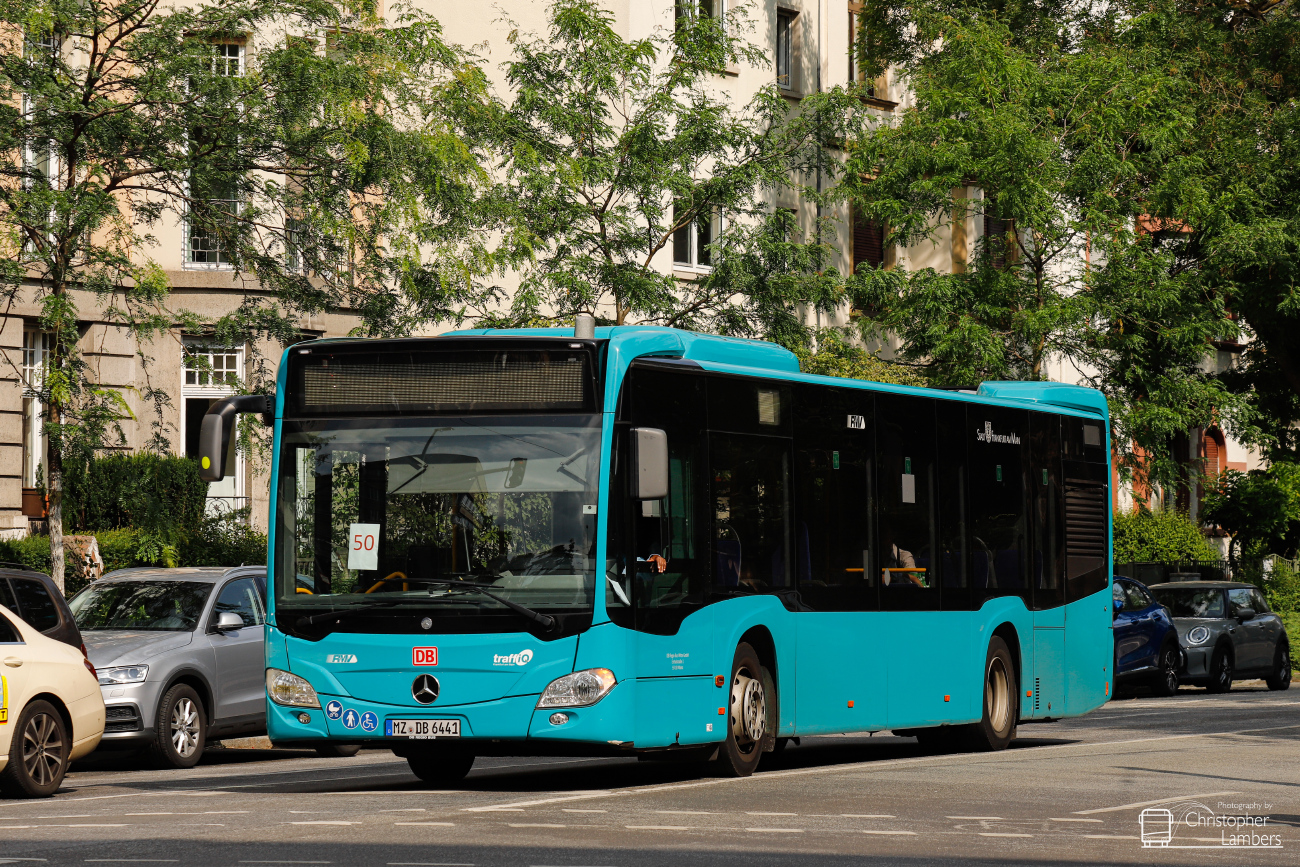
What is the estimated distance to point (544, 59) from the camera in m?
24.5

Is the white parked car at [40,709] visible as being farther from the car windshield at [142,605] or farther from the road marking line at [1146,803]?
the road marking line at [1146,803]

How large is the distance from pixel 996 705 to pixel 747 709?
15.1ft

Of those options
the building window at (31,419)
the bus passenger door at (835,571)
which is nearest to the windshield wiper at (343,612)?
the bus passenger door at (835,571)

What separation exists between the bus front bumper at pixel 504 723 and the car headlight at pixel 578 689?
4 centimetres

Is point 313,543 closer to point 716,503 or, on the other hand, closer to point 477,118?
point 716,503

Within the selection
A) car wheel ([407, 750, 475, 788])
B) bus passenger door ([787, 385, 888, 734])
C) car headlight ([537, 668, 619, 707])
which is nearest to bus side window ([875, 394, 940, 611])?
bus passenger door ([787, 385, 888, 734])

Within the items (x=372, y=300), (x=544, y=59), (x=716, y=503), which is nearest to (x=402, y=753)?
(x=716, y=503)

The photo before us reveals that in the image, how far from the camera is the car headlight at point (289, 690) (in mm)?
12625

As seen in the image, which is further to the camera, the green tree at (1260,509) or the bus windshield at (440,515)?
the green tree at (1260,509)

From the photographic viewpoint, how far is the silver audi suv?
640 inches

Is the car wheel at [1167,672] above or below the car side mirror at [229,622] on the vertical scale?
below

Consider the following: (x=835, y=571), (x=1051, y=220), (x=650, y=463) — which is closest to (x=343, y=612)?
(x=650, y=463)

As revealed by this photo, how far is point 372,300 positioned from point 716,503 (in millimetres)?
8947

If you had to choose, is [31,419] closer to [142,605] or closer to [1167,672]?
[142,605]
